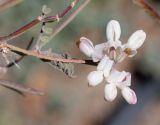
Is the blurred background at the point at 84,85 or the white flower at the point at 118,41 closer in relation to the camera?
the white flower at the point at 118,41

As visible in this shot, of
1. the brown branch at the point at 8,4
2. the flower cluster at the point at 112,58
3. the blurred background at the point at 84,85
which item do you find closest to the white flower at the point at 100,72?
the flower cluster at the point at 112,58

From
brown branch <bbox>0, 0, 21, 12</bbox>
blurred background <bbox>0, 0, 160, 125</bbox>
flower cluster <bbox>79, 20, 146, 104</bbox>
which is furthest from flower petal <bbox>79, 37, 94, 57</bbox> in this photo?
blurred background <bbox>0, 0, 160, 125</bbox>

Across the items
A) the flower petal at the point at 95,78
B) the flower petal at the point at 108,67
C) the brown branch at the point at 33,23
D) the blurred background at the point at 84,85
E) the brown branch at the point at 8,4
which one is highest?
the blurred background at the point at 84,85

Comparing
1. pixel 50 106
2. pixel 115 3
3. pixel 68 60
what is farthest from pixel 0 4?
pixel 115 3

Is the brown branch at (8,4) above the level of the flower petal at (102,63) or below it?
above

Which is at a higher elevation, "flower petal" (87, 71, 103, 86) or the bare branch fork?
the bare branch fork

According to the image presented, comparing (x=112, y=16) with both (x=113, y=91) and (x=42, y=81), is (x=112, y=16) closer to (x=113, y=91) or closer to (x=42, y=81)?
(x=42, y=81)

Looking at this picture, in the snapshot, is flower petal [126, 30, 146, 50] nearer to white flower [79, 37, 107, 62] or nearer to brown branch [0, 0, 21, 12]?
white flower [79, 37, 107, 62]

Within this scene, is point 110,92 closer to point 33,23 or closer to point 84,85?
point 33,23

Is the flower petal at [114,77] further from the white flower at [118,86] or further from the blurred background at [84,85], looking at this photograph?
the blurred background at [84,85]
